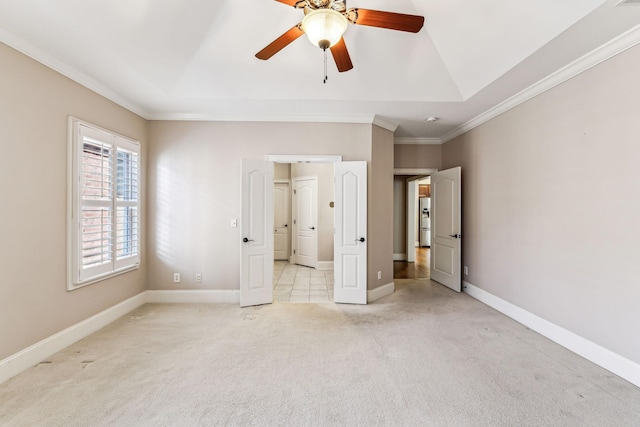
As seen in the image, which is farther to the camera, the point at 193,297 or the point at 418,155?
the point at 418,155

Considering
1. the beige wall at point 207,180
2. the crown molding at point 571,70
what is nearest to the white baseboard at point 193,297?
the beige wall at point 207,180

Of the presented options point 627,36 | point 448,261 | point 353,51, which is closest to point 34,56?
point 353,51

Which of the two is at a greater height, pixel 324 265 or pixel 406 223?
pixel 406 223

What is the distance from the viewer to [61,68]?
2553 mm

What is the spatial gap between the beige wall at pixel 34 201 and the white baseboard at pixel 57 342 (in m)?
0.06

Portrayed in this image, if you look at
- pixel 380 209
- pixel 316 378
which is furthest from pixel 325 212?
pixel 316 378

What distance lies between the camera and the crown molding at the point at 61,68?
2.16m

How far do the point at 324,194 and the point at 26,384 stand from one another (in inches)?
198

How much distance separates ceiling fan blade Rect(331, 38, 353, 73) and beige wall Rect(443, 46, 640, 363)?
223cm

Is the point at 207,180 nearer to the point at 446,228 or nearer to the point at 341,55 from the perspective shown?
the point at 341,55

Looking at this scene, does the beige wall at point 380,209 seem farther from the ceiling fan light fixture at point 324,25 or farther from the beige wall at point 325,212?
the ceiling fan light fixture at point 324,25

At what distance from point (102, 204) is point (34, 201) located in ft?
2.30

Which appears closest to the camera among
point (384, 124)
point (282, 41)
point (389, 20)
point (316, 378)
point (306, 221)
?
point (389, 20)

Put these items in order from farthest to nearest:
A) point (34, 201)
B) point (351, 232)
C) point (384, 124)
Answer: point (384, 124), point (351, 232), point (34, 201)
